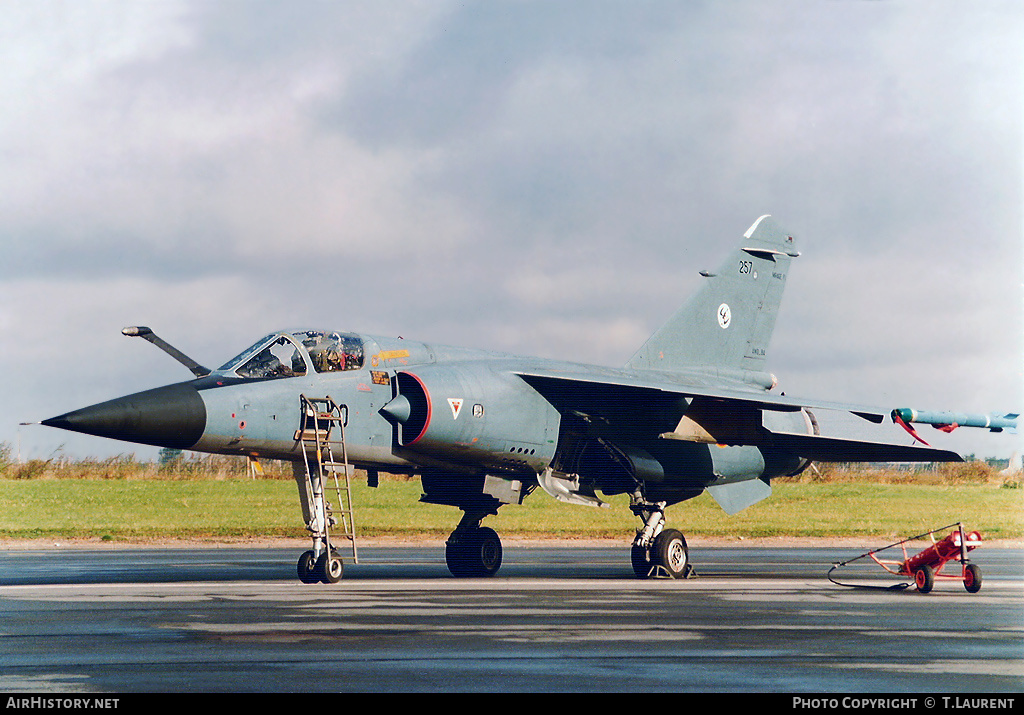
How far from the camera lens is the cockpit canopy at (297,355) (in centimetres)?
1340

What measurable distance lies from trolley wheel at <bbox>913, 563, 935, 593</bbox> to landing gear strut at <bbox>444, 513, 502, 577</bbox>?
20.2 ft

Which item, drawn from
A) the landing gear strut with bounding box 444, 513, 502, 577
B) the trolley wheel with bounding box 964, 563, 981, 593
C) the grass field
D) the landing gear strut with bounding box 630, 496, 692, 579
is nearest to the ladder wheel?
the landing gear strut with bounding box 630, 496, 692, 579

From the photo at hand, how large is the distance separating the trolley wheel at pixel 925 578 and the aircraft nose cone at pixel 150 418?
9.30m

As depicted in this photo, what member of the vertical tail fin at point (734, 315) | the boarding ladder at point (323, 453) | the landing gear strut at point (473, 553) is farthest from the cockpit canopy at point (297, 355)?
the vertical tail fin at point (734, 315)

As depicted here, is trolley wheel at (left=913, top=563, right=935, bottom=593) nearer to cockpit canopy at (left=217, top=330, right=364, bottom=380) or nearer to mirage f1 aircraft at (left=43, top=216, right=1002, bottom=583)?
mirage f1 aircraft at (left=43, top=216, right=1002, bottom=583)

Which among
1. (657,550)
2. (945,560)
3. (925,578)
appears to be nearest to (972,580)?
(945,560)

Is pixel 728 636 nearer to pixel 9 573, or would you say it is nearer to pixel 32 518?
pixel 9 573

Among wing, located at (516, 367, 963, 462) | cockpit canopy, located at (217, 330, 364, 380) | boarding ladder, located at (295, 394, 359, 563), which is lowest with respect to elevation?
boarding ladder, located at (295, 394, 359, 563)

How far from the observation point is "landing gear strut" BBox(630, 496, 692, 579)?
Result: 52.9 feet

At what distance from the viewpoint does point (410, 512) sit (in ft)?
102

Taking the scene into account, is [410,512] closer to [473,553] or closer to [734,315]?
[734,315]

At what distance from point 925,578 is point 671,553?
382cm
